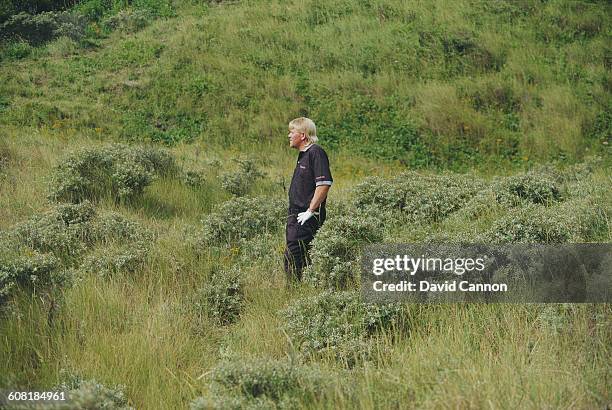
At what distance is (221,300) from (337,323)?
4.52 feet

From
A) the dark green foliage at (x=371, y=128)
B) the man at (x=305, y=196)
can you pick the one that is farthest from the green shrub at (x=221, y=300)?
the dark green foliage at (x=371, y=128)

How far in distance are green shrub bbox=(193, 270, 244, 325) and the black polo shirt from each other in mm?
1073

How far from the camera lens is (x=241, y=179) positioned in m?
11.2

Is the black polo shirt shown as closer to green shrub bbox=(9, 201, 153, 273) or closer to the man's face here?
the man's face

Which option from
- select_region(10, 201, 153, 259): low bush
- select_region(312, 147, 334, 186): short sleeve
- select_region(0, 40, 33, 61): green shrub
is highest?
select_region(0, 40, 33, 61): green shrub

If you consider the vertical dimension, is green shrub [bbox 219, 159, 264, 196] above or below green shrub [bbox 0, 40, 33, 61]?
below

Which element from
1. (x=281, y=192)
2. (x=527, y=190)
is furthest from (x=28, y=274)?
(x=527, y=190)

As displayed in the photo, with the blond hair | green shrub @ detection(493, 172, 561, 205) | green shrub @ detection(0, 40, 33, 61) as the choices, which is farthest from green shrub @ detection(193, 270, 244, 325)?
green shrub @ detection(0, 40, 33, 61)

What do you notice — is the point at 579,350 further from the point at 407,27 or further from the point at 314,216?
the point at 407,27

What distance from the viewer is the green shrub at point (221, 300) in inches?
227

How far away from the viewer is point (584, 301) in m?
4.84

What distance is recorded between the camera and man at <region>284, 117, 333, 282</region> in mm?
6422

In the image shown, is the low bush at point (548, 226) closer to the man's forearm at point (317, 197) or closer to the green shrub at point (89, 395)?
the man's forearm at point (317, 197)

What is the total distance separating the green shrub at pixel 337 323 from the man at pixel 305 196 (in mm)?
1123
